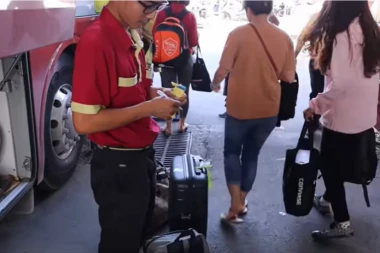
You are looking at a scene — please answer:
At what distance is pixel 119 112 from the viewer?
1673mm

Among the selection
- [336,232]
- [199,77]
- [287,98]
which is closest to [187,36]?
[199,77]

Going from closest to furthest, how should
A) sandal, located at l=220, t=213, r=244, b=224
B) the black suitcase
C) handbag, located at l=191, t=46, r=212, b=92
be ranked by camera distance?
1. the black suitcase
2. sandal, located at l=220, t=213, r=244, b=224
3. handbag, located at l=191, t=46, r=212, b=92

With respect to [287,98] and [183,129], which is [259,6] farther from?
[183,129]

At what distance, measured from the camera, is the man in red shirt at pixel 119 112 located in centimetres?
164

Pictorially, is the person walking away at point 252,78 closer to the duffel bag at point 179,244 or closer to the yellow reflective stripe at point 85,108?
the duffel bag at point 179,244

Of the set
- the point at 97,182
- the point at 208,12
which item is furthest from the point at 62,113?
the point at 208,12

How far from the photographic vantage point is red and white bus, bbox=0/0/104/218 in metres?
2.03

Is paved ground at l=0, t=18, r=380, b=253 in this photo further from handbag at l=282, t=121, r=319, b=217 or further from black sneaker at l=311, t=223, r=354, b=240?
handbag at l=282, t=121, r=319, b=217

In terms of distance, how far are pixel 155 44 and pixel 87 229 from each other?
2.02 metres

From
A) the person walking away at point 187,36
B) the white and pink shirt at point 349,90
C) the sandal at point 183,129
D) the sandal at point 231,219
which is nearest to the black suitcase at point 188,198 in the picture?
the sandal at point 231,219

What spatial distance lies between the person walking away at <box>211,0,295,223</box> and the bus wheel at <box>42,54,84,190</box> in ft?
3.96

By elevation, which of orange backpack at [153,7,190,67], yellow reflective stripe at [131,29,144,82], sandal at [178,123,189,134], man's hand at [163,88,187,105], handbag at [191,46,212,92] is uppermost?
yellow reflective stripe at [131,29,144,82]

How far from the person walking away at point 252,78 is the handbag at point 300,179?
0.26 m

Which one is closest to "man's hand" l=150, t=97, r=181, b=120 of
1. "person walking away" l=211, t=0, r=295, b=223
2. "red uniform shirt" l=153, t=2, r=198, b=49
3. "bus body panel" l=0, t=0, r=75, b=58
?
"bus body panel" l=0, t=0, r=75, b=58
